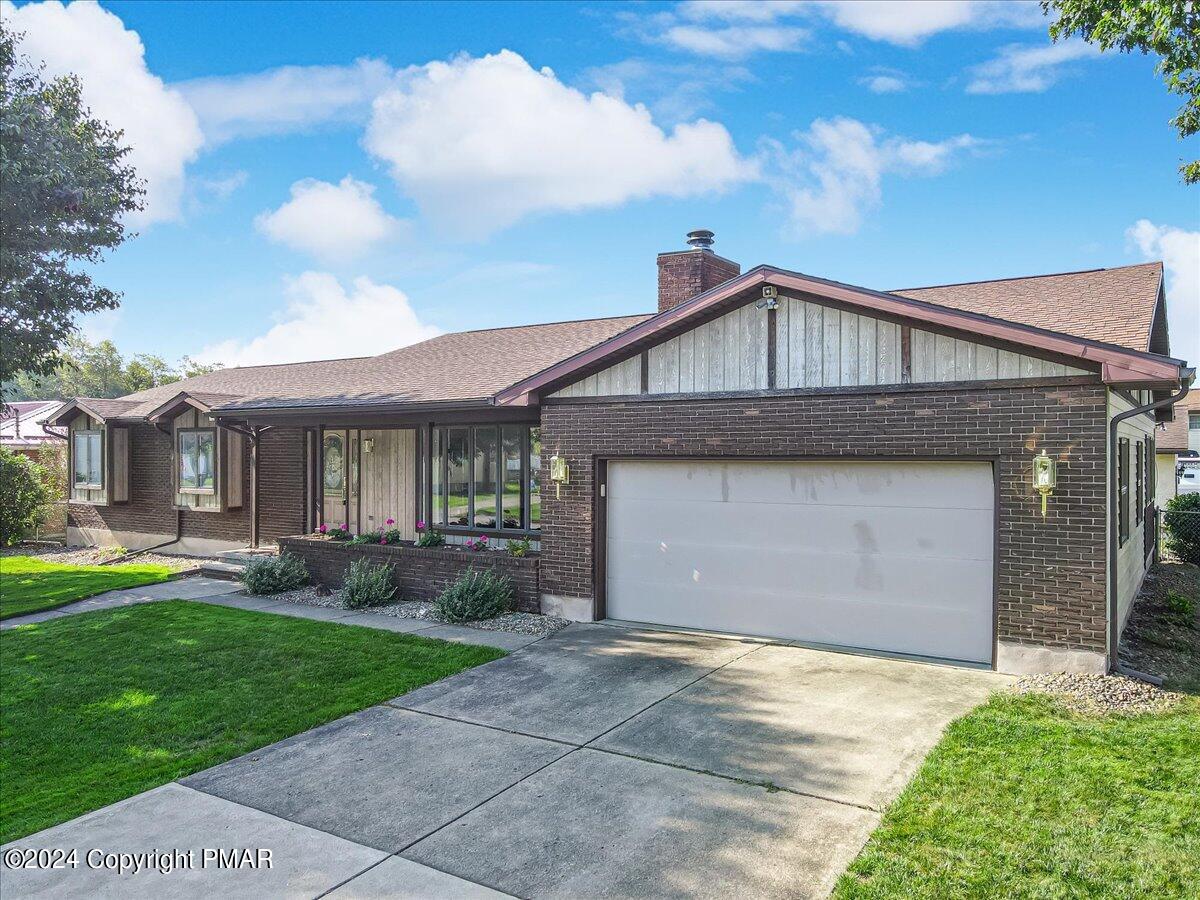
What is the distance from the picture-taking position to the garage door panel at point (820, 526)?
321 inches

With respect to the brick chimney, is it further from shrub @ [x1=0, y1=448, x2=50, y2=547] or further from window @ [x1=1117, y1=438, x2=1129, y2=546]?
shrub @ [x1=0, y1=448, x2=50, y2=547]

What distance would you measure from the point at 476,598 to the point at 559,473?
2.06m

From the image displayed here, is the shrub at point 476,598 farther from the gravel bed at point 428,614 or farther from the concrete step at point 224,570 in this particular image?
the concrete step at point 224,570

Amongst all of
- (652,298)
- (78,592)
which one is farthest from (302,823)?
(652,298)

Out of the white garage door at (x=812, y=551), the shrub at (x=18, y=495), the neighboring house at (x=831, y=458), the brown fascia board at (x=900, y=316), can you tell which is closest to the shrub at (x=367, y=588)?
the neighboring house at (x=831, y=458)

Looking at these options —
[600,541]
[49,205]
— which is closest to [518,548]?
[600,541]

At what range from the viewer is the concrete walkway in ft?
31.9

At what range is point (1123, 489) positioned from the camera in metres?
9.31

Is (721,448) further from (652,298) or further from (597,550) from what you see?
(652,298)

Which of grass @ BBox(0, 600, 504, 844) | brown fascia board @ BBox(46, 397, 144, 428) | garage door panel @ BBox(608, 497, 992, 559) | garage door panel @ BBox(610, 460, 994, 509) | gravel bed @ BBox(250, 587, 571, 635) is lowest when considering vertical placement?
grass @ BBox(0, 600, 504, 844)

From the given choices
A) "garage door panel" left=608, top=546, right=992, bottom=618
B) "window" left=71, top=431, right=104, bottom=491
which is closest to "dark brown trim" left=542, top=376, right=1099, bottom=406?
"garage door panel" left=608, top=546, right=992, bottom=618

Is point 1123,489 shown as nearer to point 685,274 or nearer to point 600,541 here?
point 600,541

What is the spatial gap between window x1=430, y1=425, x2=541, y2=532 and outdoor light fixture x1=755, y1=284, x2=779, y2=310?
4.79 m

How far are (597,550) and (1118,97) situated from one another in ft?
40.0
